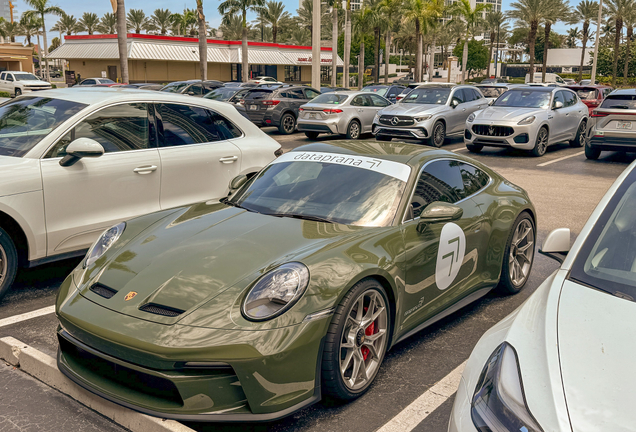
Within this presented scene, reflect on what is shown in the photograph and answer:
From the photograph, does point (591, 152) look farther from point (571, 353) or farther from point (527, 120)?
point (571, 353)

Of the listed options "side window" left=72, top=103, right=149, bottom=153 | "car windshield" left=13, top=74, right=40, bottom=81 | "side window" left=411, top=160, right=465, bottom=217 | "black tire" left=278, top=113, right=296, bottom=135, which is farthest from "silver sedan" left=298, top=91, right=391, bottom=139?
"car windshield" left=13, top=74, right=40, bottom=81

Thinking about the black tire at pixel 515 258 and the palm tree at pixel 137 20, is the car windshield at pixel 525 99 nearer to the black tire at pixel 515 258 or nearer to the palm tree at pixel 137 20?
the black tire at pixel 515 258

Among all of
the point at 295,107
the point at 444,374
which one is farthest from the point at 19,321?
the point at 295,107

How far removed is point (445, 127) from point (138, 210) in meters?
12.7

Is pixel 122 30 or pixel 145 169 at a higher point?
pixel 122 30

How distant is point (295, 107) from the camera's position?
819 inches

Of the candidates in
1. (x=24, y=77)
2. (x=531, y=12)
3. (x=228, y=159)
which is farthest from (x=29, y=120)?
(x=531, y=12)

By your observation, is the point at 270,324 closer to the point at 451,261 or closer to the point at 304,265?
the point at 304,265

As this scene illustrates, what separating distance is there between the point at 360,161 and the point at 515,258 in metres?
1.81

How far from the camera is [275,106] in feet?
66.4

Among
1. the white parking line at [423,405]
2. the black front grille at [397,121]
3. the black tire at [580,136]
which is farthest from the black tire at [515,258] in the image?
the black tire at [580,136]

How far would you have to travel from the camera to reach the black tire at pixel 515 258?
5168 millimetres

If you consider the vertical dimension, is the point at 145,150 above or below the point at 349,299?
above

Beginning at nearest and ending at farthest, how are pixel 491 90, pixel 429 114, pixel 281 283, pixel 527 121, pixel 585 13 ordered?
pixel 281 283 → pixel 527 121 → pixel 429 114 → pixel 491 90 → pixel 585 13
